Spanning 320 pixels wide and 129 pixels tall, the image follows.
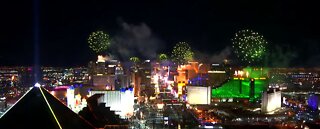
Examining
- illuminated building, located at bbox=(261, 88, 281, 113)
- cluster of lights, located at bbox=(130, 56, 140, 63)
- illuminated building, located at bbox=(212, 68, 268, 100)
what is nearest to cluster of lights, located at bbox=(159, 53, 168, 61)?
cluster of lights, located at bbox=(130, 56, 140, 63)

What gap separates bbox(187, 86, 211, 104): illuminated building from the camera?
30.8 metres

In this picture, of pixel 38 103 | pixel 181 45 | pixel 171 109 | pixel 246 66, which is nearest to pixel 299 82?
pixel 246 66

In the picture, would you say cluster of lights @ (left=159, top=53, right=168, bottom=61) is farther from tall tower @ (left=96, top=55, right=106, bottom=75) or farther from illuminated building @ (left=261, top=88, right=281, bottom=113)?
illuminated building @ (left=261, top=88, right=281, bottom=113)

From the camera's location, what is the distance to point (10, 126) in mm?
7656

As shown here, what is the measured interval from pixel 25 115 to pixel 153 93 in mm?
31640

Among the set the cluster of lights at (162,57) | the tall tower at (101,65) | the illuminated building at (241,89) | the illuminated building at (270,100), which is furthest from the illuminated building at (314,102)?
the cluster of lights at (162,57)

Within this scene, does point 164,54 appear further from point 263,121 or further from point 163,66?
point 263,121

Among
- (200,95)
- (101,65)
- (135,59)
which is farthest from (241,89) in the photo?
(135,59)

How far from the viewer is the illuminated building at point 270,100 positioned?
26.7 m

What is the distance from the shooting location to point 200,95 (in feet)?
102

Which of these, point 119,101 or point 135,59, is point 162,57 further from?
point 119,101

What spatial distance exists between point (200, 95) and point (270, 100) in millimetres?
6475

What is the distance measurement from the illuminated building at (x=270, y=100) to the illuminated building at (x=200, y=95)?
5498mm

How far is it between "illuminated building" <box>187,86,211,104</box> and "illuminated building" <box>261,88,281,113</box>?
216 inches
